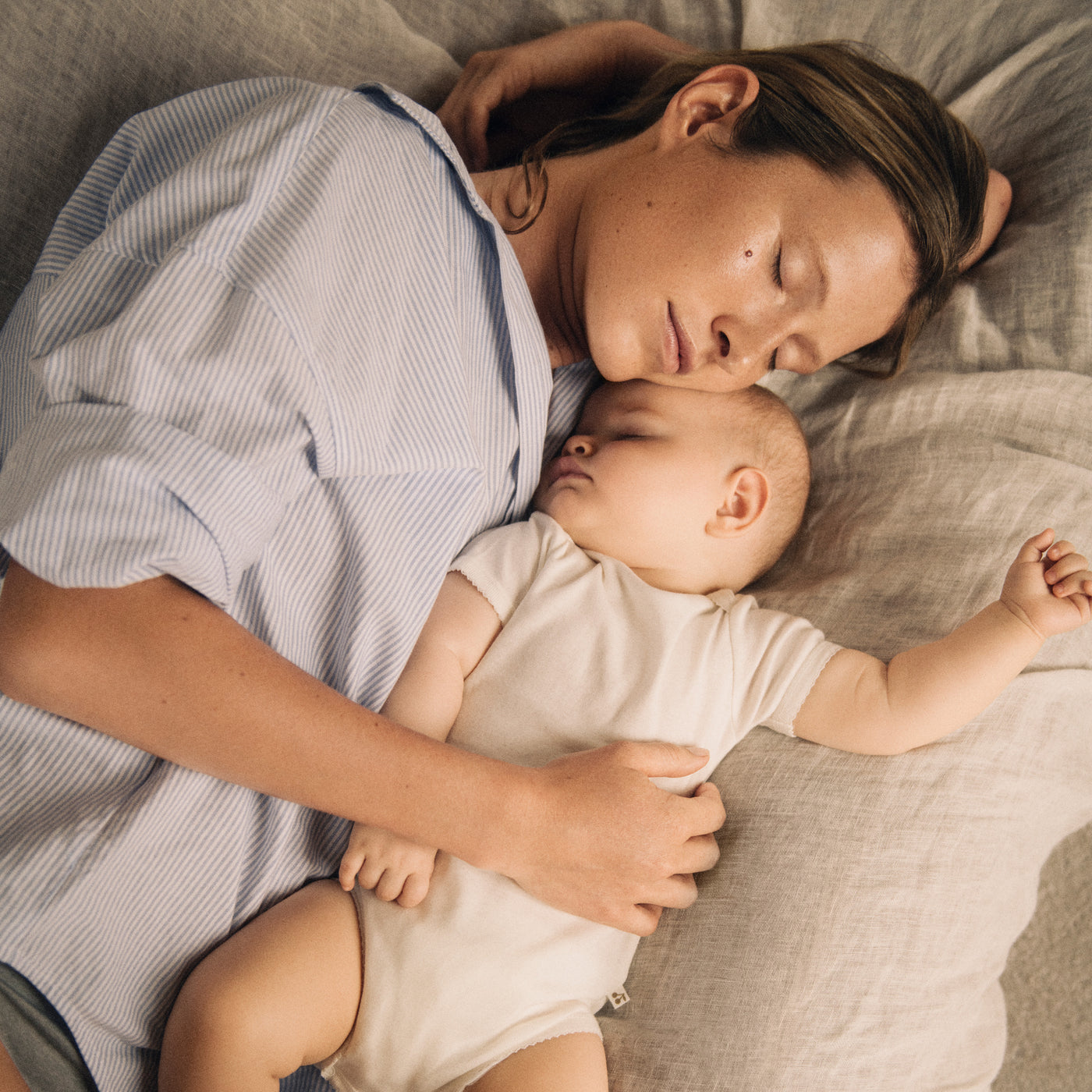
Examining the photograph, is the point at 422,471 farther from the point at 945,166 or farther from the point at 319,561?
the point at 945,166

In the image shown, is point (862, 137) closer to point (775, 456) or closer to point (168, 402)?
point (775, 456)

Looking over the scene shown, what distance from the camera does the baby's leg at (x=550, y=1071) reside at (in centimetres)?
82

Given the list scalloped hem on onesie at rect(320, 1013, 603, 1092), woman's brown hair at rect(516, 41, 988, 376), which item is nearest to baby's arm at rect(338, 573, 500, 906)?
scalloped hem on onesie at rect(320, 1013, 603, 1092)

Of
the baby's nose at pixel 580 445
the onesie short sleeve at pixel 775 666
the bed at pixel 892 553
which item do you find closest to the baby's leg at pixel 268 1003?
the bed at pixel 892 553

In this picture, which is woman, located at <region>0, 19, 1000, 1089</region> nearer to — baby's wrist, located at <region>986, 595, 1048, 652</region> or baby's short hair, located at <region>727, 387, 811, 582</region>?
baby's short hair, located at <region>727, 387, 811, 582</region>

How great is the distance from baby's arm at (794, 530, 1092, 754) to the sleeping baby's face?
248 millimetres

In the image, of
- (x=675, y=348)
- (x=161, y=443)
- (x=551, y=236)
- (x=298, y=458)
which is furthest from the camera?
(x=551, y=236)

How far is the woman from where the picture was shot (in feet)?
2.33

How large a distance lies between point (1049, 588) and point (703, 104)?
71 cm

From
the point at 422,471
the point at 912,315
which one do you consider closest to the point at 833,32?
the point at 912,315

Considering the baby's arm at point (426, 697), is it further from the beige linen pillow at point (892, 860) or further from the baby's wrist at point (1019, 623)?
the baby's wrist at point (1019, 623)

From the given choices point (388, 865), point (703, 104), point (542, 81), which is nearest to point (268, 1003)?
point (388, 865)

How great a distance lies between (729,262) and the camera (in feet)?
3.27

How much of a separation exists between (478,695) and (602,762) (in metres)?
0.18
